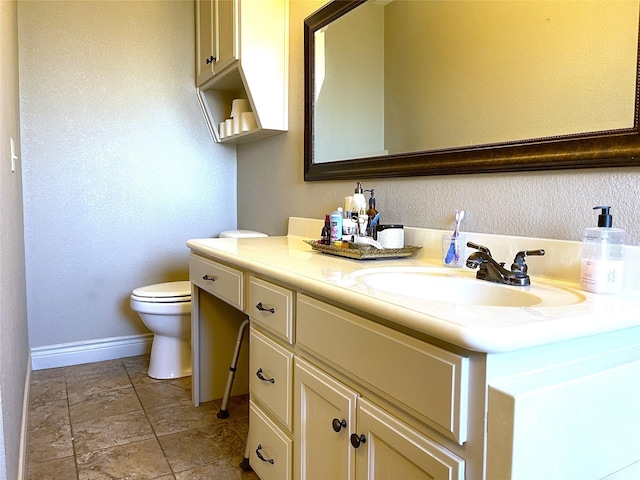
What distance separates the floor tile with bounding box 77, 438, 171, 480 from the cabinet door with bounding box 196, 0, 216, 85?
1.93 m

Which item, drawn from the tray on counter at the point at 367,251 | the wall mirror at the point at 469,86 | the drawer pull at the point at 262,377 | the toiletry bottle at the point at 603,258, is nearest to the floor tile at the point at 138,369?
the drawer pull at the point at 262,377

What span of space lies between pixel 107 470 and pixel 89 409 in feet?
1.88

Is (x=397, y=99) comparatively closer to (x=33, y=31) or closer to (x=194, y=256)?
(x=194, y=256)

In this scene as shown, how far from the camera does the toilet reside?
242 cm

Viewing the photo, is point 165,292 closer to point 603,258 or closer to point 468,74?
point 468,74

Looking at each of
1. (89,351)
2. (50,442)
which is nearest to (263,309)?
(50,442)

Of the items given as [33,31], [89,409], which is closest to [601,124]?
[89,409]

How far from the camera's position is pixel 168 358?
2582 mm

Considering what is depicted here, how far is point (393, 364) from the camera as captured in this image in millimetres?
868

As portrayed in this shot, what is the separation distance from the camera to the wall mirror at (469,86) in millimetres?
1058

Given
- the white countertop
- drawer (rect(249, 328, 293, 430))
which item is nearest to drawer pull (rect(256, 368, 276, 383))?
drawer (rect(249, 328, 293, 430))

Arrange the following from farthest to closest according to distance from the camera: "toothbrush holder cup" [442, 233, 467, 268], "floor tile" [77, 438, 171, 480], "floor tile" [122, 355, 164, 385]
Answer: "floor tile" [122, 355, 164, 385] < "floor tile" [77, 438, 171, 480] < "toothbrush holder cup" [442, 233, 467, 268]

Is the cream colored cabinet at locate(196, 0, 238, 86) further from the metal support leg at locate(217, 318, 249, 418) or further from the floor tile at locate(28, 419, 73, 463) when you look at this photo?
the floor tile at locate(28, 419, 73, 463)

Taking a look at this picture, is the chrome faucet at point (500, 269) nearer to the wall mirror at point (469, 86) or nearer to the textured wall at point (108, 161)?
the wall mirror at point (469, 86)
